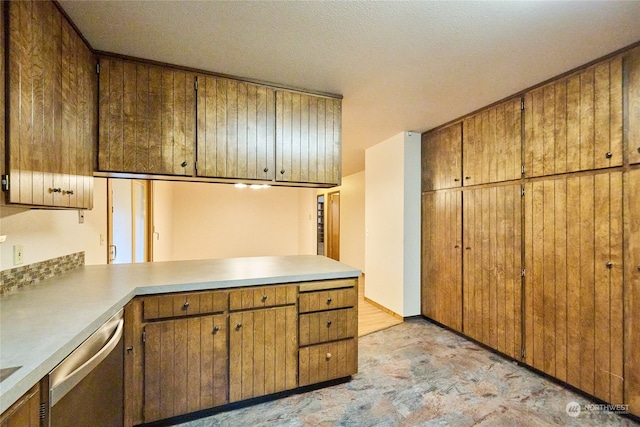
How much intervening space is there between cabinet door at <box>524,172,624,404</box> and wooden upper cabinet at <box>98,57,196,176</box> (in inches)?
113

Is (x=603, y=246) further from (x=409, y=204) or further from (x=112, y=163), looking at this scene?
(x=112, y=163)

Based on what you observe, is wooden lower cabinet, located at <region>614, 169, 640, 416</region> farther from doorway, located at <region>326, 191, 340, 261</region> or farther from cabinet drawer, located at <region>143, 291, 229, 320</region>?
doorway, located at <region>326, 191, 340, 261</region>

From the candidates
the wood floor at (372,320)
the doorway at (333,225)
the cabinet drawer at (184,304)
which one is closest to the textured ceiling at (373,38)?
the cabinet drawer at (184,304)

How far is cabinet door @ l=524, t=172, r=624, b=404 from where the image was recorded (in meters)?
1.91

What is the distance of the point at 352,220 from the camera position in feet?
21.2

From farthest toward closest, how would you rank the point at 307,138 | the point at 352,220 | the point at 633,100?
the point at 352,220, the point at 307,138, the point at 633,100

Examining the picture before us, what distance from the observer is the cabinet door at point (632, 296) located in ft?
5.90

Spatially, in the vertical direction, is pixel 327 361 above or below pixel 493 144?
below

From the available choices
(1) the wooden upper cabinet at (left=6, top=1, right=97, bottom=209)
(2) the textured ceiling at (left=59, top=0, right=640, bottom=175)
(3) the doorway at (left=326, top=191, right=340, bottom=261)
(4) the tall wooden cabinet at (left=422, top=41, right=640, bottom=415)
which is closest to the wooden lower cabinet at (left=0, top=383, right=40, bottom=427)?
(1) the wooden upper cabinet at (left=6, top=1, right=97, bottom=209)

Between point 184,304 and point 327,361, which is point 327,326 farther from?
point 184,304

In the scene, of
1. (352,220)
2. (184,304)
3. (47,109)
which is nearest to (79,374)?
(184,304)

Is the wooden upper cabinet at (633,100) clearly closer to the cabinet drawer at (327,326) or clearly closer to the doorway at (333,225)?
the cabinet drawer at (327,326)

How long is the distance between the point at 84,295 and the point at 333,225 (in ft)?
19.8

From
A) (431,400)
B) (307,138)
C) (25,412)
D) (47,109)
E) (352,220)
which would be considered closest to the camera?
(25,412)
